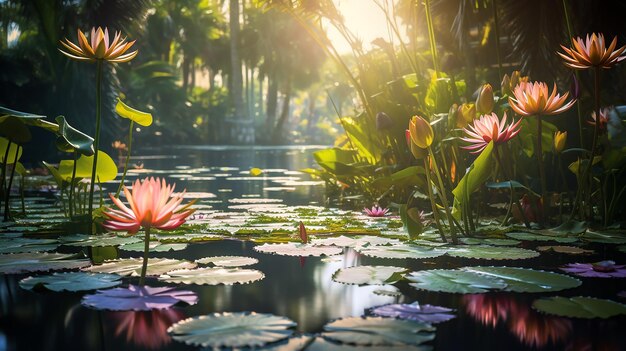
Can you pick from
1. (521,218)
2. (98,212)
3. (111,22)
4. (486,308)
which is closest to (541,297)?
(486,308)

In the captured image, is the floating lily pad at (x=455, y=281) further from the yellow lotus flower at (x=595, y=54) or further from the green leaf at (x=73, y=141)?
the green leaf at (x=73, y=141)

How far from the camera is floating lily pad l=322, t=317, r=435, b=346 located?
1.33 meters

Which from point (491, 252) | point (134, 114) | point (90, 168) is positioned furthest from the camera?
point (90, 168)

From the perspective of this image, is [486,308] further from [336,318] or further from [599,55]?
[599,55]

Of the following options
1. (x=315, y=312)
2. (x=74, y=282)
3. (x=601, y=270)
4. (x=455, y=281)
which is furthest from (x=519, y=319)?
(x=74, y=282)

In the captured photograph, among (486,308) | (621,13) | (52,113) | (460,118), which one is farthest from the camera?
(52,113)

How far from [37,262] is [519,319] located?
1.73m

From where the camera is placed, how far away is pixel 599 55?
106 inches

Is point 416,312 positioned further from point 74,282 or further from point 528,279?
point 74,282

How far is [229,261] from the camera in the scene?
7.60 ft

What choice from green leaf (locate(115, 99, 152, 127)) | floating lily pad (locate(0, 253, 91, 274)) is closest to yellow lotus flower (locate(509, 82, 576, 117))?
green leaf (locate(115, 99, 152, 127))

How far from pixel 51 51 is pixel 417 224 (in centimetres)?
1172

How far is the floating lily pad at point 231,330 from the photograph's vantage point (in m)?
1.31

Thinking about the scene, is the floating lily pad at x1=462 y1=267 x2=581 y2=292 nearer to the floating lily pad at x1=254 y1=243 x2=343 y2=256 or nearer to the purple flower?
the purple flower
